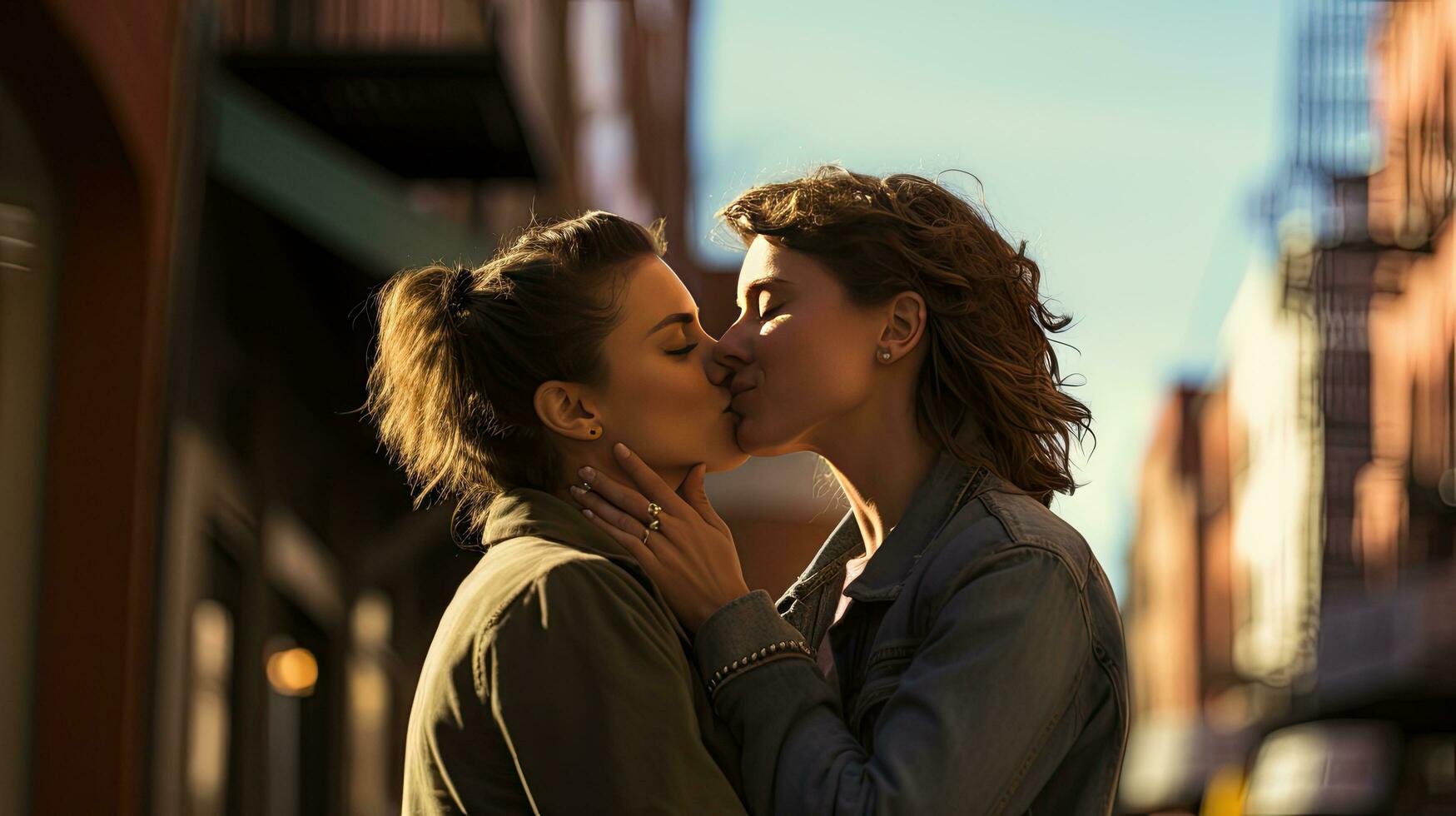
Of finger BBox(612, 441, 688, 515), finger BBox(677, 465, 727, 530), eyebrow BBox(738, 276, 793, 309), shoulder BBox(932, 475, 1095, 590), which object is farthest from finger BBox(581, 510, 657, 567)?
eyebrow BBox(738, 276, 793, 309)

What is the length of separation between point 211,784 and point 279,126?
9.87ft

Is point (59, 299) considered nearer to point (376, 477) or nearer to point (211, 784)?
point (211, 784)

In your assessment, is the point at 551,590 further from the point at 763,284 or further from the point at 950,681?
the point at 763,284

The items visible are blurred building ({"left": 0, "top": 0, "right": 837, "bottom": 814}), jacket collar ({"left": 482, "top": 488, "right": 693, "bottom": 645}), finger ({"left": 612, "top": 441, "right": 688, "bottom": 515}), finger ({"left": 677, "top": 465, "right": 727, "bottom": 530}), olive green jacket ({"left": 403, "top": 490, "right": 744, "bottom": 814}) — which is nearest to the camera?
olive green jacket ({"left": 403, "top": 490, "right": 744, "bottom": 814})

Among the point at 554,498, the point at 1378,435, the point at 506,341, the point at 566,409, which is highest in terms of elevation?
the point at 506,341

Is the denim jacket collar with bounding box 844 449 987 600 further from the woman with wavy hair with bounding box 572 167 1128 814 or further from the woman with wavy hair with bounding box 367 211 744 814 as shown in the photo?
the woman with wavy hair with bounding box 367 211 744 814

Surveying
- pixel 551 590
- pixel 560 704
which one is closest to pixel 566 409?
pixel 551 590

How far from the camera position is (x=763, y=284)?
11.4 feet

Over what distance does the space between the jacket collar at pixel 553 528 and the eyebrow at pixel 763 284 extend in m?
0.59

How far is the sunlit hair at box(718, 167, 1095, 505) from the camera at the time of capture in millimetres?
3381

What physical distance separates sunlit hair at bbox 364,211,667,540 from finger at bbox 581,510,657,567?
193 millimetres

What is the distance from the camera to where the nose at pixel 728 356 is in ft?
11.2

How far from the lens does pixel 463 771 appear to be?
2783 mm

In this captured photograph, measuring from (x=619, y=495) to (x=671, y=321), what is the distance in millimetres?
350
